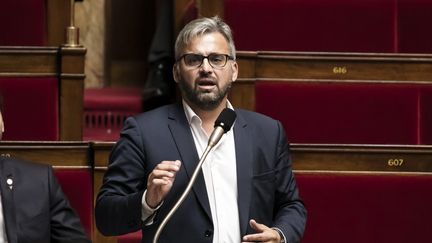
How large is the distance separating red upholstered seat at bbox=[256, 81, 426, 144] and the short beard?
0.92 ft

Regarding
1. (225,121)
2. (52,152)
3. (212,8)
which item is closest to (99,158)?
(52,152)

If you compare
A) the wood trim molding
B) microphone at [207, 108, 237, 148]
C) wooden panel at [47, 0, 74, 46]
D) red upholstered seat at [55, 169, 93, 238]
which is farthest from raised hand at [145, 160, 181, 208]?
wooden panel at [47, 0, 74, 46]

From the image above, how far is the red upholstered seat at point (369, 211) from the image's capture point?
2.69 ft

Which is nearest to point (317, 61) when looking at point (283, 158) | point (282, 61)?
point (282, 61)

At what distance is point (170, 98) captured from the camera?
1116mm

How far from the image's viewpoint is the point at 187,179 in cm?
63

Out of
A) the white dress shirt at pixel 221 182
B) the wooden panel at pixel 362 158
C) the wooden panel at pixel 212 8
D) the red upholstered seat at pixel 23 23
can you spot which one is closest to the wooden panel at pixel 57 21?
the red upholstered seat at pixel 23 23

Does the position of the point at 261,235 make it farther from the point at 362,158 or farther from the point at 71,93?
the point at 71,93

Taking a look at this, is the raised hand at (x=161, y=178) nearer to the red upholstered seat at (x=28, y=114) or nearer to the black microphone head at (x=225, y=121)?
the black microphone head at (x=225, y=121)

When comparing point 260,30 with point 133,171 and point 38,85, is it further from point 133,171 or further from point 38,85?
point 133,171

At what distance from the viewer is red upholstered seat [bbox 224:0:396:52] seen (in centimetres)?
97

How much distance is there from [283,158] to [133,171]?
91mm

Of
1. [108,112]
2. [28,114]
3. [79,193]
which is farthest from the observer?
[108,112]

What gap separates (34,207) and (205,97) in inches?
4.4
